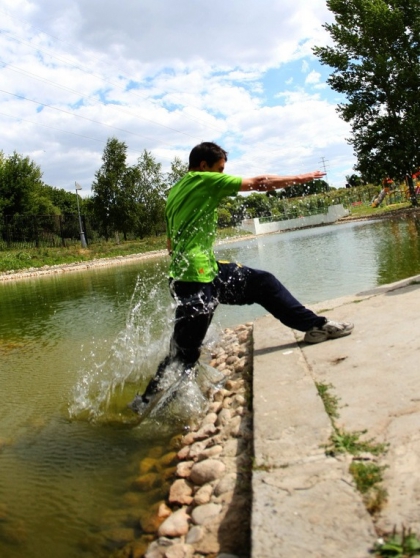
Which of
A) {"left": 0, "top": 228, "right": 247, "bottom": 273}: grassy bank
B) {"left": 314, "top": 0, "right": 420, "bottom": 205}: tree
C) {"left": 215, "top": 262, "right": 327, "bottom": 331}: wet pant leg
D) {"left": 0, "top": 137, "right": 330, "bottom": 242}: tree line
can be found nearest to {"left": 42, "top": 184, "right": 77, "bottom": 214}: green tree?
{"left": 0, "top": 137, "right": 330, "bottom": 242}: tree line

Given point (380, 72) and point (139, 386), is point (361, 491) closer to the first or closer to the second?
point (139, 386)

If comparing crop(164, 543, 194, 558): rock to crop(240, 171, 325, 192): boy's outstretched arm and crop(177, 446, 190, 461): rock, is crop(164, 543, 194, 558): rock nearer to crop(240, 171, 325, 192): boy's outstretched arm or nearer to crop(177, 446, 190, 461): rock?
crop(177, 446, 190, 461): rock

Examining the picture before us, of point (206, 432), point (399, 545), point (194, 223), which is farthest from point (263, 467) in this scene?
point (194, 223)

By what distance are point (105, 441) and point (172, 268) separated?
4.32ft

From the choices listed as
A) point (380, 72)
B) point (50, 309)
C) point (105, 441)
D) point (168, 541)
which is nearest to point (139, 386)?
point (105, 441)

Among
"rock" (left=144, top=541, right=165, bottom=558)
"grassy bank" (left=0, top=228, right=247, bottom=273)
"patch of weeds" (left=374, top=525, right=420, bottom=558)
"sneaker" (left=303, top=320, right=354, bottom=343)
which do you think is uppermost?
"grassy bank" (left=0, top=228, right=247, bottom=273)

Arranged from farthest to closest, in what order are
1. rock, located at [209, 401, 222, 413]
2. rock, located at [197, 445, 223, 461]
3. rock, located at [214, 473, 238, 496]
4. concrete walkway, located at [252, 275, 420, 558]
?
rock, located at [209, 401, 222, 413] < rock, located at [197, 445, 223, 461] < rock, located at [214, 473, 238, 496] < concrete walkway, located at [252, 275, 420, 558]

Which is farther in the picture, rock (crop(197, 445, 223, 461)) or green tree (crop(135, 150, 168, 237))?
green tree (crop(135, 150, 168, 237))

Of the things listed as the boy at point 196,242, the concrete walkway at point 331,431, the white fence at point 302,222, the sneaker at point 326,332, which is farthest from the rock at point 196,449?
the white fence at point 302,222

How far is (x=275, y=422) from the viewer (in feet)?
8.75

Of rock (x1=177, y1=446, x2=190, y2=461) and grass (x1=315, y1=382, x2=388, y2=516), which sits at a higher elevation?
grass (x1=315, y1=382, x2=388, y2=516)

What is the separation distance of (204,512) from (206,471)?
349mm

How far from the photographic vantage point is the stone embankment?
2.10 metres

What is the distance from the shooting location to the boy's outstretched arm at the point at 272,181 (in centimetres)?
364
